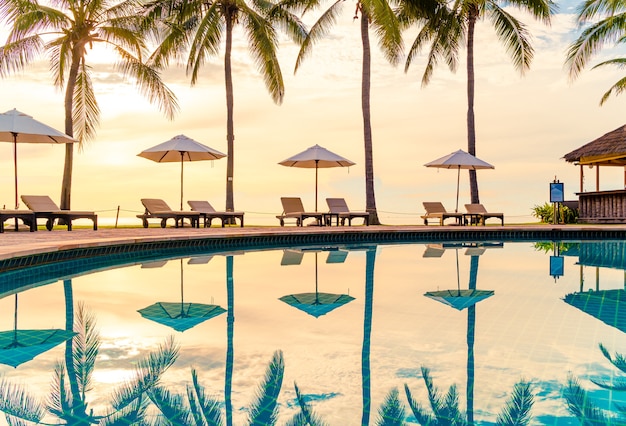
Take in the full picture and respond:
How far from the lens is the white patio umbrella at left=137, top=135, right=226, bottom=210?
1588 centimetres

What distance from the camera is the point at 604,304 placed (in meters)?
6.13

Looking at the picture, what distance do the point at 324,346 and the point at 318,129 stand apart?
17.4 m

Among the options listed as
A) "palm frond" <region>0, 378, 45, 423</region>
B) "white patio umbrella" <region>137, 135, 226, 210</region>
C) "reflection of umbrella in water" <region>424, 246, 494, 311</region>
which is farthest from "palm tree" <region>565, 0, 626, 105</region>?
"palm frond" <region>0, 378, 45, 423</region>

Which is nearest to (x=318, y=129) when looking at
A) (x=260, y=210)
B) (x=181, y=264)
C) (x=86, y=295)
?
(x=260, y=210)

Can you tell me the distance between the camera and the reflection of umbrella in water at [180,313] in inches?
203

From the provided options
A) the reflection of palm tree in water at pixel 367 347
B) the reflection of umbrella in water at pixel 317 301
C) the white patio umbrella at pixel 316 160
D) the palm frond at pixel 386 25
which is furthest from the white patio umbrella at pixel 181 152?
the reflection of umbrella in water at pixel 317 301

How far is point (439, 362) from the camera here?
3.93m

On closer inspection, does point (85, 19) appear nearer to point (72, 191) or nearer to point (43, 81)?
point (43, 81)

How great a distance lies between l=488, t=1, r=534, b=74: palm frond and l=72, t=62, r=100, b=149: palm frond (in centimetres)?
1292

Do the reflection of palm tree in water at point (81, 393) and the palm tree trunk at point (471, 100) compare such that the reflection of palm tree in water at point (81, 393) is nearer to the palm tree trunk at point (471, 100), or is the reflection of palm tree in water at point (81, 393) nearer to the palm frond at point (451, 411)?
the palm frond at point (451, 411)

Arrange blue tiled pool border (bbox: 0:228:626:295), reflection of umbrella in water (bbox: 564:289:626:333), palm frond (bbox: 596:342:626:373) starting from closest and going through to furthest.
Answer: palm frond (bbox: 596:342:626:373), reflection of umbrella in water (bbox: 564:289:626:333), blue tiled pool border (bbox: 0:228:626:295)

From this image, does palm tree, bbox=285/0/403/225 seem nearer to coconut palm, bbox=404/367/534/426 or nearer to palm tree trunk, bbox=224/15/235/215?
palm tree trunk, bbox=224/15/235/215

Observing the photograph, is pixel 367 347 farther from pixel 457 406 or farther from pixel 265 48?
pixel 265 48

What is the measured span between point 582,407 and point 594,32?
63.9 feet
